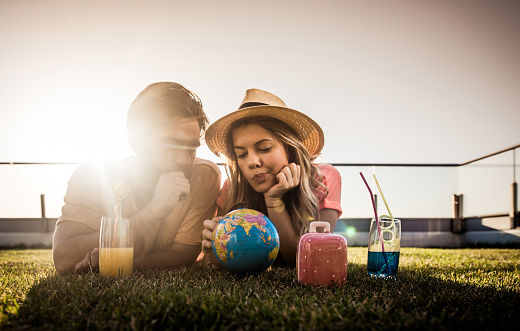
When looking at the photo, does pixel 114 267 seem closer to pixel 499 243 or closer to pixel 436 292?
pixel 436 292

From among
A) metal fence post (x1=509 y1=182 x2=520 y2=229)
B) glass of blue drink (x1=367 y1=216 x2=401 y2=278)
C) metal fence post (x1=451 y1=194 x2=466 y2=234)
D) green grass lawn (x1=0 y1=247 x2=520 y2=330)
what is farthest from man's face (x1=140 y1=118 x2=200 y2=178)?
metal fence post (x1=451 y1=194 x2=466 y2=234)

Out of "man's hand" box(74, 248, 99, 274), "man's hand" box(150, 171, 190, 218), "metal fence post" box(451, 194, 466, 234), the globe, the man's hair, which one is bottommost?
"metal fence post" box(451, 194, 466, 234)

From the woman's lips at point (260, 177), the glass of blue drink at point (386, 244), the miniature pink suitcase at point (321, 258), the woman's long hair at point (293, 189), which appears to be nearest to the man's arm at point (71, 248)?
the woman's long hair at point (293, 189)

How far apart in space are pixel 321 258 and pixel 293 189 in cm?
112

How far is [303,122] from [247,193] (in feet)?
2.75

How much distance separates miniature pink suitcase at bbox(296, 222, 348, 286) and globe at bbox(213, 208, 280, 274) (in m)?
0.30

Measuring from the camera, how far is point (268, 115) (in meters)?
3.10

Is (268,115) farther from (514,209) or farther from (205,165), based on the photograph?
(514,209)

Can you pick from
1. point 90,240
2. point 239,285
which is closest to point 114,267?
point 90,240

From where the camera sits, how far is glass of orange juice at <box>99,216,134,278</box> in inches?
91.4

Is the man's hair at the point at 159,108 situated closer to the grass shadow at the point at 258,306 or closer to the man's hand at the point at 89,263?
the man's hand at the point at 89,263

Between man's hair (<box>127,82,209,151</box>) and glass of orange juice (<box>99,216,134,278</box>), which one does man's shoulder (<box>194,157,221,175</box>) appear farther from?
glass of orange juice (<box>99,216,134,278</box>)

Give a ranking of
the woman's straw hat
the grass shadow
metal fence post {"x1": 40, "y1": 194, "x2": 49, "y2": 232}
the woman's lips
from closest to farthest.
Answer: the grass shadow < the woman's lips < the woman's straw hat < metal fence post {"x1": 40, "y1": 194, "x2": 49, "y2": 232}

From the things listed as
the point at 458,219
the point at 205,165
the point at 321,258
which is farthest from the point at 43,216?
the point at 458,219
